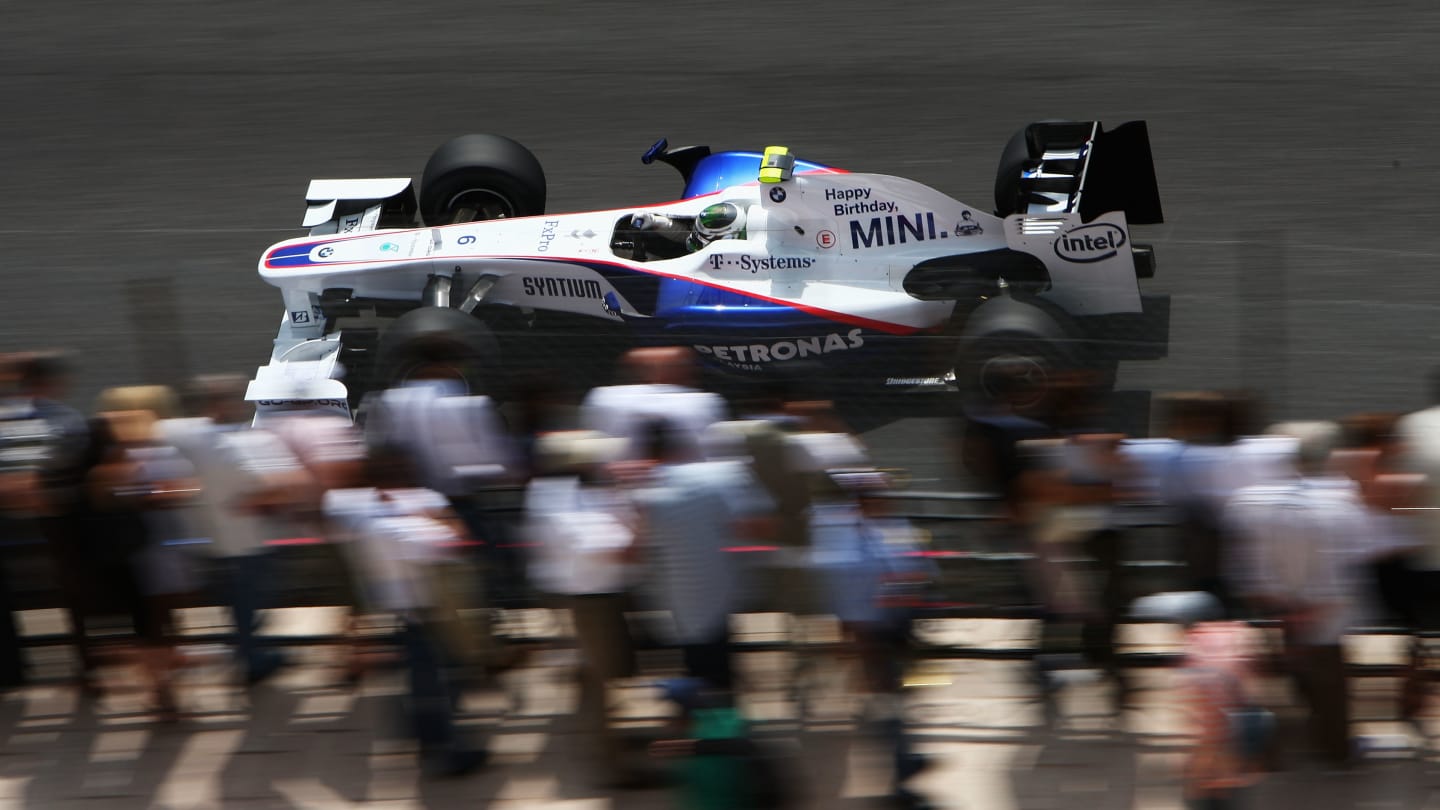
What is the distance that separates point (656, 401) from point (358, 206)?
4173 mm

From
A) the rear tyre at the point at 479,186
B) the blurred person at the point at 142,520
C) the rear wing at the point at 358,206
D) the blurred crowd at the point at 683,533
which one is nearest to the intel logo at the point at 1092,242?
the blurred crowd at the point at 683,533

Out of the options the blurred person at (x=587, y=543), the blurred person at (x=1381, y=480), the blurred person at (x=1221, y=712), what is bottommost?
the blurred person at (x=1221, y=712)

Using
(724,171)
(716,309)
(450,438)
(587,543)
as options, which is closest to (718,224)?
(716,309)

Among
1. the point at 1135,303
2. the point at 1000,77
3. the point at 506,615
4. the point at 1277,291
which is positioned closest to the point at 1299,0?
the point at 1000,77

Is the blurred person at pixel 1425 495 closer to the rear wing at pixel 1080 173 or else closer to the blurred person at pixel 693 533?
the blurred person at pixel 693 533

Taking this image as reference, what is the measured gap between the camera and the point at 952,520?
5883 millimetres

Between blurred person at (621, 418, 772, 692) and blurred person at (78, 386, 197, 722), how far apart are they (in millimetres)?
1664

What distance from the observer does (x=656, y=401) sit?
5.40 meters

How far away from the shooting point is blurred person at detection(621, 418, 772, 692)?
5000 mm

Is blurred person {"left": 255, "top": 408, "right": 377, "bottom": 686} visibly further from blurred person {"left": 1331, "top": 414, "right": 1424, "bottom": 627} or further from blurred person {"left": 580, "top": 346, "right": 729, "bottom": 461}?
blurred person {"left": 1331, "top": 414, "right": 1424, "bottom": 627}

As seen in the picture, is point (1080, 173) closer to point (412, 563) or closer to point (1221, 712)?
point (1221, 712)

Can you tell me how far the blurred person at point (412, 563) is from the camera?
5125 mm

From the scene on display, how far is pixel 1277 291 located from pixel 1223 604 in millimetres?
1249

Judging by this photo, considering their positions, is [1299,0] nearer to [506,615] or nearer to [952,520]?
[952,520]
